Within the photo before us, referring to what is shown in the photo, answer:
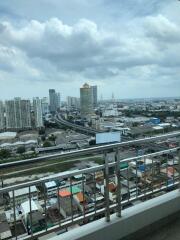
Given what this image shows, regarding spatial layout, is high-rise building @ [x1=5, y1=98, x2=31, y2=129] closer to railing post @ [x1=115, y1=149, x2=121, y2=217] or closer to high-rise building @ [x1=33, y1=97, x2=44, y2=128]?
high-rise building @ [x1=33, y1=97, x2=44, y2=128]

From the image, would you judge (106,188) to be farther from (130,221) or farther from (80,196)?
(130,221)

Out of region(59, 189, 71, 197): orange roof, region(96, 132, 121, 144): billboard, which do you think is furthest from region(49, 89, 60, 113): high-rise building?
region(59, 189, 71, 197): orange roof

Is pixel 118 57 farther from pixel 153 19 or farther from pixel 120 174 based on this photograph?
pixel 120 174

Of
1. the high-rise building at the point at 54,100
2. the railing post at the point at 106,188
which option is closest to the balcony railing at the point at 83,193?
the railing post at the point at 106,188

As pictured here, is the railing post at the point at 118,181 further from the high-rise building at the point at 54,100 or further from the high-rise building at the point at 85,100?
the high-rise building at the point at 54,100

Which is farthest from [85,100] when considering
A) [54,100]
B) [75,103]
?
[54,100]

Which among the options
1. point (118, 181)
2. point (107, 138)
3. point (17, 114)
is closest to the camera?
point (118, 181)
